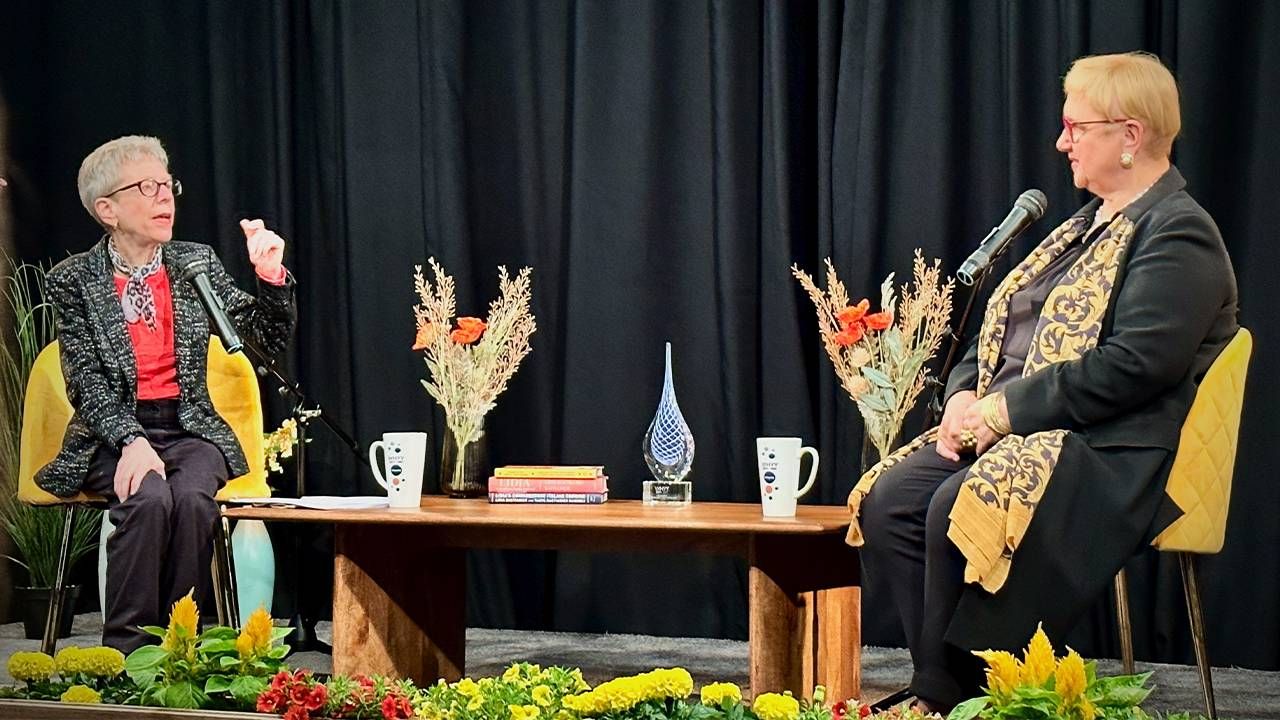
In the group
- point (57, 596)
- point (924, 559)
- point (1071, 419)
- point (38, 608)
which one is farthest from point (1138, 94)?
point (38, 608)

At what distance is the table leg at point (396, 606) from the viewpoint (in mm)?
3064

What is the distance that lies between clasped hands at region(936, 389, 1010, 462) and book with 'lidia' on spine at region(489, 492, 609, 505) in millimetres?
761

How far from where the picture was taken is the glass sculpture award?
320 centimetres

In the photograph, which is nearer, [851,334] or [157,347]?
[851,334]

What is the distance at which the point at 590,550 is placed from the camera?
9.74ft

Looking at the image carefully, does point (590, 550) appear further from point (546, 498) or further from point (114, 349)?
point (114, 349)

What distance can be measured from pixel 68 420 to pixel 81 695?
149cm

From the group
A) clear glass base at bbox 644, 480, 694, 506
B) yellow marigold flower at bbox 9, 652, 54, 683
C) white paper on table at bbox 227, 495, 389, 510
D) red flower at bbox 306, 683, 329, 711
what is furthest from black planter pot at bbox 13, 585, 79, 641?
red flower at bbox 306, 683, 329, 711

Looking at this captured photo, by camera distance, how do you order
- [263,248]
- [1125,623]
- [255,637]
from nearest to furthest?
[255,637]
[1125,623]
[263,248]

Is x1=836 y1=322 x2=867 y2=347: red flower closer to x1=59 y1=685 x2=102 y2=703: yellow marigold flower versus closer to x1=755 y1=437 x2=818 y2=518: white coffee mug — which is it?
x1=755 y1=437 x2=818 y2=518: white coffee mug

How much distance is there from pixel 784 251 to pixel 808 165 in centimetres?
26

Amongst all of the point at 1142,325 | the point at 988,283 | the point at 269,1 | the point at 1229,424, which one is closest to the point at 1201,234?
the point at 1142,325

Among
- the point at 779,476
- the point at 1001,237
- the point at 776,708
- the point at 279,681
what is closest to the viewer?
the point at 776,708

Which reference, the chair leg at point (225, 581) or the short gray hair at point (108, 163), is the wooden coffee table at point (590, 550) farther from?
the short gray hair at point (108, 163)
